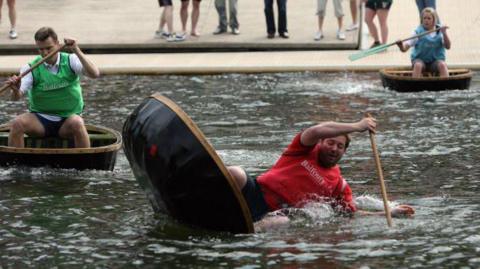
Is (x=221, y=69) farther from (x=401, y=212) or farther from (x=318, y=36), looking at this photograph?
(x=401, y=212)

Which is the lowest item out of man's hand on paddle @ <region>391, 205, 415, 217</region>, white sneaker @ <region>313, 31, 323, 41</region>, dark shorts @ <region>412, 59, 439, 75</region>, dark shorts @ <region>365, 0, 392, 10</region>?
man's hand on paddle @ <region>391, 205, 415, 217</region>

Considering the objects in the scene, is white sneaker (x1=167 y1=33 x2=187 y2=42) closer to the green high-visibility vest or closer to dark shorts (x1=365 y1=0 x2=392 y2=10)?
dark shorts (x1=365 y1=0 x2=392 y2=10)

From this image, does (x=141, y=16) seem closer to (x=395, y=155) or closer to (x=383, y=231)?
(x=395, y=155)

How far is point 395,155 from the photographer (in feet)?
50.0

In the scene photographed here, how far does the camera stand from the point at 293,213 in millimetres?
11102

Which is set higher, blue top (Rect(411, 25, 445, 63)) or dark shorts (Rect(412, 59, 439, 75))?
blue top (Rect(411, 25, 445, 63))

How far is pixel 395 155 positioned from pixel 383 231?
4.16 m

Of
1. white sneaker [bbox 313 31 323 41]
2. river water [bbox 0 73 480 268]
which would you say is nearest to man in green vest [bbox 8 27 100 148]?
river water [bbox 0 73 480 268]

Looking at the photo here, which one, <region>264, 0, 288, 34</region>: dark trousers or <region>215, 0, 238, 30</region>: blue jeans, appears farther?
<region>215, 0, 238, 30</region>: blue jeans

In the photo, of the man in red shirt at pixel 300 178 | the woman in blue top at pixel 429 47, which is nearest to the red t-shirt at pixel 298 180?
the man in red shirt at pixel 300 178

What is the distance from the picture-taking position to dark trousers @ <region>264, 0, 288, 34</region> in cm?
2583

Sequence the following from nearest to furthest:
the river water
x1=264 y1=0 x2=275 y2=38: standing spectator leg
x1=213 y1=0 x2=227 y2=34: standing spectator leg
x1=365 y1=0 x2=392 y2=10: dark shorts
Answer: the river water, x1=365 y1=0 x2=392 y2=10: dark shorts, x1=264 y1=0 x2=275 y2=38: standing spectator leg, x1=213 y1=0 x2=227 y2=34: standing spectator leg

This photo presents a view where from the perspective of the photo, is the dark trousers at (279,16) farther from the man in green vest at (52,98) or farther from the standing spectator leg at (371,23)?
the man in green vest at (52,98)

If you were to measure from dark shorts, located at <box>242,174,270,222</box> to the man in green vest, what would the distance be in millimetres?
3351
